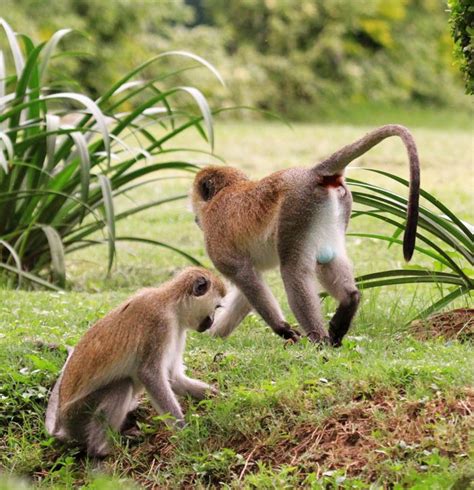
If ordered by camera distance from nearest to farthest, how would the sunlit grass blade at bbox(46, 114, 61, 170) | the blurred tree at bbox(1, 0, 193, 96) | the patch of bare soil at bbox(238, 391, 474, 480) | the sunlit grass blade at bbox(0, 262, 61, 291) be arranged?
the patch of bare soil at bbox(238, 391, 474, 480) < the sunlit grass blade at bbox(46, 114, 61, 170) < the sunlit grass blade at bbox(0, 262, 61, 291) < the blurred tree at bbox(1, 0, 193, 96)

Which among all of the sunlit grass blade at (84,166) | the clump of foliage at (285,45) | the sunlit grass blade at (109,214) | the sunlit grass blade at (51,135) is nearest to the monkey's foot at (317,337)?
the sunlit grass blade at (109,214)

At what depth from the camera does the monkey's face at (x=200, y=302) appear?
5398mm

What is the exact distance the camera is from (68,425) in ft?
17.6

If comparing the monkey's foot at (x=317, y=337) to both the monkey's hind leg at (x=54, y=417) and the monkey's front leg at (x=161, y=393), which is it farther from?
the monkey's hind leg at (x=54, y=417)

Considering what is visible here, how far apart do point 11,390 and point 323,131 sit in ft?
50.3

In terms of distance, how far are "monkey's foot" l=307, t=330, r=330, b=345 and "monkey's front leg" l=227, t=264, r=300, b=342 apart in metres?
0.19

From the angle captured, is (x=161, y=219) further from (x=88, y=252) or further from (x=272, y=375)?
(x=272, y=375)

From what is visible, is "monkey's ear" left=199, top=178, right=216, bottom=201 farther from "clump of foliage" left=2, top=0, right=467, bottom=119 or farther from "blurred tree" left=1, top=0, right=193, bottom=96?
"clump of foliage" left=2, top=0, right=467, bottom=119

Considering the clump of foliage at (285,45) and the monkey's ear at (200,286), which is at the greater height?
the monkey's ear at (200,286)

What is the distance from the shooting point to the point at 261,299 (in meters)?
6.15

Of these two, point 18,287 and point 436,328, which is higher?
point 436,328

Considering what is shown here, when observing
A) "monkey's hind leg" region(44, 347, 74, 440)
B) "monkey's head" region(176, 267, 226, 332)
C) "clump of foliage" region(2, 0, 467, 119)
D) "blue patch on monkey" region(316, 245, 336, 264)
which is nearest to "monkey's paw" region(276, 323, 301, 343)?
"blue patch on monkey" region(316, 245, 336, 264)

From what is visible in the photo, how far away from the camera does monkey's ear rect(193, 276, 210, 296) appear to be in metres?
5.42

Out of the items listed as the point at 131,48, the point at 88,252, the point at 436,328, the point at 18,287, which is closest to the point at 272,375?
the point at 436,328
